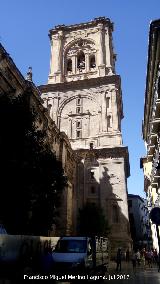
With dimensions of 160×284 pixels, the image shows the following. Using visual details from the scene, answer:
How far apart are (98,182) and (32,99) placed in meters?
15.9

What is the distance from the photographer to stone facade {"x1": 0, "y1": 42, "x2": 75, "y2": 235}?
883 inches

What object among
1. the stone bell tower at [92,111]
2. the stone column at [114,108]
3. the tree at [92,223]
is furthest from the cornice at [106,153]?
the tree at [92,223]

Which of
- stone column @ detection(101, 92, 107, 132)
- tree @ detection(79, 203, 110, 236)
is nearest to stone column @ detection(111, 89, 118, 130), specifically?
stone column @ detection(101, 92, 107, 132)

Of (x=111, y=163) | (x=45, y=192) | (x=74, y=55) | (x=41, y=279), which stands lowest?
(x=41, y=279)

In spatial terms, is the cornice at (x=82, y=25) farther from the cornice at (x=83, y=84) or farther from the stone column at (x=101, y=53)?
the cornice at (x=83, y=84)

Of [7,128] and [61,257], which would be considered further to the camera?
[7,128]

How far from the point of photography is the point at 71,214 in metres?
34.7

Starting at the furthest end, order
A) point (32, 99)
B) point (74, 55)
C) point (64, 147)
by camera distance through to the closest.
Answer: point (74, 55)
point (64, 147)
point (32, 99)

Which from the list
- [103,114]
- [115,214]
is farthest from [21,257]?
[103,114]

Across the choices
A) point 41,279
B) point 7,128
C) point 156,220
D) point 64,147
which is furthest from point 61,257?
point 64,147

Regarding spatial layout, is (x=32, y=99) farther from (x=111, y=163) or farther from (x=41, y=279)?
(x=41, y=279)

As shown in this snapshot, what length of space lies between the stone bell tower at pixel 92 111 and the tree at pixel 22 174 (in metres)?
21.5

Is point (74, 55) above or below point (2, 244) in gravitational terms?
above

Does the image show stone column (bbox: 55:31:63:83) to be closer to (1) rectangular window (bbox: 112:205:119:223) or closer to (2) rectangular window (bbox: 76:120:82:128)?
(2) rectangular window (bbox: 76:120:82:128)
